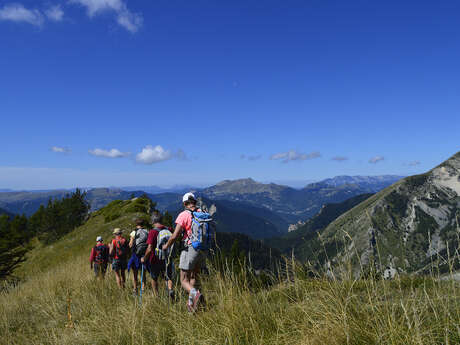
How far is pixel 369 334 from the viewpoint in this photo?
2783 millimetres

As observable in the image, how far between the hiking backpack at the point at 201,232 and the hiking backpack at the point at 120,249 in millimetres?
5583

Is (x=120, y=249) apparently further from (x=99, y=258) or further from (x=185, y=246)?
(x=185, y=246)

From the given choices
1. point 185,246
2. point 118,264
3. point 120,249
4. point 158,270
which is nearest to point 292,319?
point 185,246

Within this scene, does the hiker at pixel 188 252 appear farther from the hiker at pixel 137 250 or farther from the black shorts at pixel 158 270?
the hiker at pixel 137 250

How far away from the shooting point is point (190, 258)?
5883 mm

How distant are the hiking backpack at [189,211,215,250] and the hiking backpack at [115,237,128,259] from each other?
5583 mm

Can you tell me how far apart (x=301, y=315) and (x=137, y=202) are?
45.2 meters

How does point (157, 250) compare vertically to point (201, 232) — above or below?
below

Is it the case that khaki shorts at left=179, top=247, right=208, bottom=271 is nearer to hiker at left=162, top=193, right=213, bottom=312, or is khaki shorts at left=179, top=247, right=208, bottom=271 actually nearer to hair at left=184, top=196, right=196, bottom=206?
hiker at left=162, top=193, right=213, bottom=312

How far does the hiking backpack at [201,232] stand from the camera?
230 inches

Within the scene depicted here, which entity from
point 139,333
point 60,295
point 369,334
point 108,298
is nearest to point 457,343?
point 369,334

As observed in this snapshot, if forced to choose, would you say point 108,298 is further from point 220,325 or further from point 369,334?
point 369,334

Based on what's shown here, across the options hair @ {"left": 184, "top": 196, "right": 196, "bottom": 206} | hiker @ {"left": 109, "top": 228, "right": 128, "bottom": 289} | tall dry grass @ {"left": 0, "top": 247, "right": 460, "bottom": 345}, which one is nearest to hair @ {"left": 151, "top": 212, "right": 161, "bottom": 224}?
hair @ {"left": 184, "top": 196, "right": 196, "bottom": 206}

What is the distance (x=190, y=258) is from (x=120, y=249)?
5.78 m
